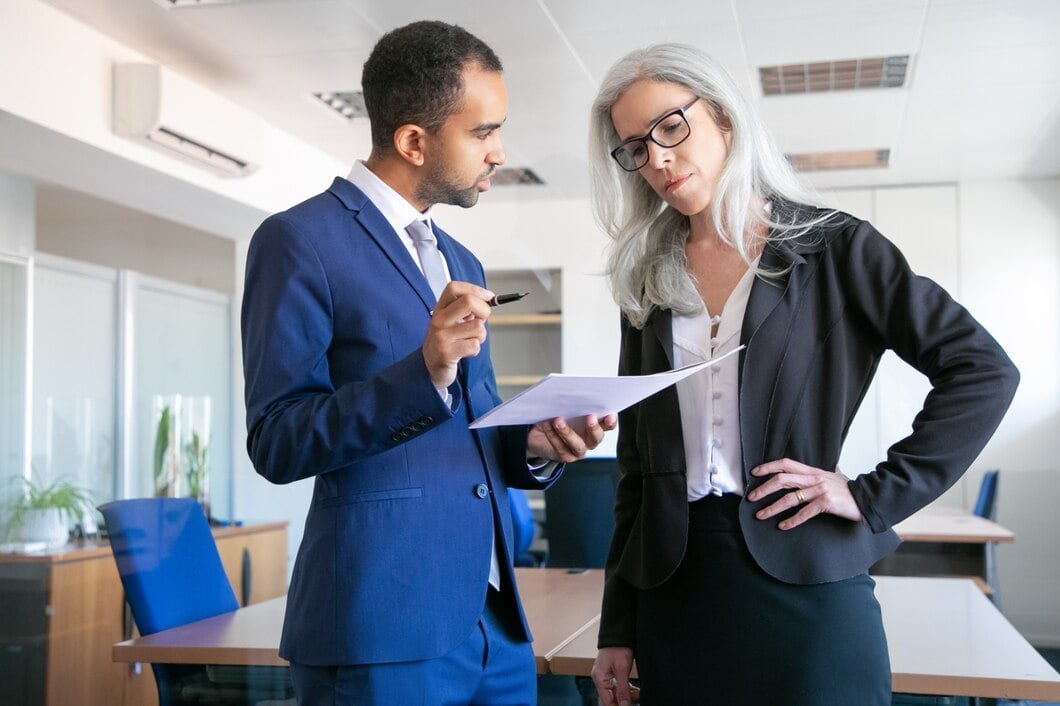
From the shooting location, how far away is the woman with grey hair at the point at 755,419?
1.35 meters

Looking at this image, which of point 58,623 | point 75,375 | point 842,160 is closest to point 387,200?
point 58,623

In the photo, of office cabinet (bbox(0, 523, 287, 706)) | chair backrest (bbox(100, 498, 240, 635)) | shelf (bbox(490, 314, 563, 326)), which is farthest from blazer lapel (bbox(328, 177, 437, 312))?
shelf (bbox(490, 314, 563, 326))

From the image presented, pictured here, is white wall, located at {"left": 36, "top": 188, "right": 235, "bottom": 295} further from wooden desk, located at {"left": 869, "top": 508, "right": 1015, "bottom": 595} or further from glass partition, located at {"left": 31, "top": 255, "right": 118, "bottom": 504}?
wooden desk, located at {"left": 869, "top": 508, "right": 1015, "bottom": 595}

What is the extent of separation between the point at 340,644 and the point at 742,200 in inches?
31.5

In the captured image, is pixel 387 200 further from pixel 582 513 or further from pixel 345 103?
pixel 345 103

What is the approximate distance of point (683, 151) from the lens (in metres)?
1.54

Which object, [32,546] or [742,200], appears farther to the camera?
[32,546]

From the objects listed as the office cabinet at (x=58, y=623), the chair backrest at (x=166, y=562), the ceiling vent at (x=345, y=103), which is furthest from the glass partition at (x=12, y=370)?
the chair backrest at (x=166, y=562)

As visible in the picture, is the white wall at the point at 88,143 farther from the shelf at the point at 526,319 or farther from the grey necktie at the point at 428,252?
the grey necktie at the point at 428,252

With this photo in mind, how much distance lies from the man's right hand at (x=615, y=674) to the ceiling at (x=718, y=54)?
121 inches

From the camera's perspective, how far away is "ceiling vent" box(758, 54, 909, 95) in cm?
482

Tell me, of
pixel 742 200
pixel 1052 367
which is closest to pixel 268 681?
pixel 742 200

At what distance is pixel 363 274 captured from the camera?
136 centimetres

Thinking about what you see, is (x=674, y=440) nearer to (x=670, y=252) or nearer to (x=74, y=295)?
(x=670, y=252)
